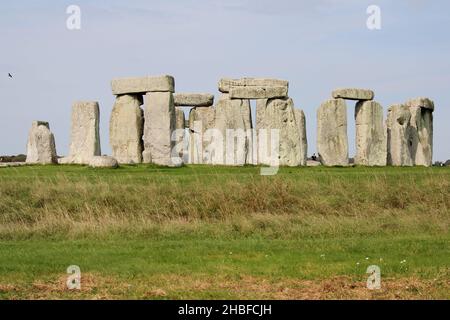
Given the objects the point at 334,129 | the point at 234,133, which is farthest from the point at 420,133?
the point at 234,133

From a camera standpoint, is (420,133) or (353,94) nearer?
(353,94)

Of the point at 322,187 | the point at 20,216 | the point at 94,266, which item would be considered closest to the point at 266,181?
the point at 322,187

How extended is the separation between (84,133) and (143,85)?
2.68 meters

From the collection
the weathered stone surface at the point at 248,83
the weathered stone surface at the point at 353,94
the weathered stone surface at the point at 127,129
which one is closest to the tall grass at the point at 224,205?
the weathered stone surface at the point at 127,129

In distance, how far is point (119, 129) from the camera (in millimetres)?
30875

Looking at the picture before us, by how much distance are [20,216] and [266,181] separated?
5581 mm

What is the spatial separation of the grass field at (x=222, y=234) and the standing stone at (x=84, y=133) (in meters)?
4.42

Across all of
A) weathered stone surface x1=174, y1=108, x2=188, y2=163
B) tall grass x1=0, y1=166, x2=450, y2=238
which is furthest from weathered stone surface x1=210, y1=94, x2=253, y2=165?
A: tall grass x1=0, y1=166, x2=450, y2=238

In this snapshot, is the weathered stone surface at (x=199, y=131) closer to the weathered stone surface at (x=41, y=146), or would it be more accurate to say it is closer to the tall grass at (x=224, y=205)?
the weathered stone surface at (x=41, y=146)

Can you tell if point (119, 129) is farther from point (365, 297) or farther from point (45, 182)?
point (365, 297)

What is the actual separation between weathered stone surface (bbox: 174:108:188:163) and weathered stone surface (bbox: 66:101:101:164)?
9.31 feet

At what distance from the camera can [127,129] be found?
30.8 meters

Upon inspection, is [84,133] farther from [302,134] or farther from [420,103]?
[420,103]

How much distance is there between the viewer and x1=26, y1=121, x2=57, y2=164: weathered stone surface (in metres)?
30.8
